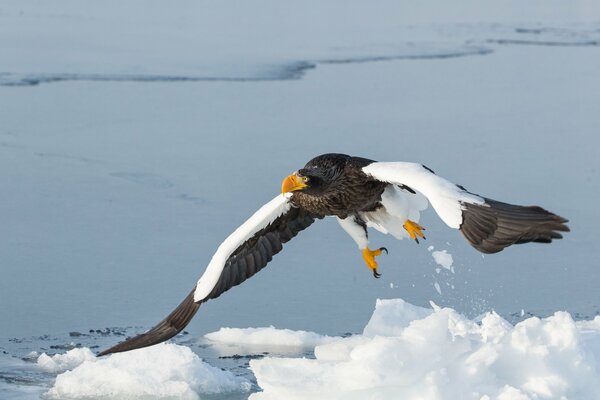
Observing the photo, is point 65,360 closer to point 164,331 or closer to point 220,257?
point 164,331

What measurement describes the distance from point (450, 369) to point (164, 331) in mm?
1499

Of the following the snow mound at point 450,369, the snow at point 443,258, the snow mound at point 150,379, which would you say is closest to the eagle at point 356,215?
the snow mound at point 150,379

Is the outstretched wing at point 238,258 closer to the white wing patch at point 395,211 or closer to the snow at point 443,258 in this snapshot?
the white wing patch at point 395,211

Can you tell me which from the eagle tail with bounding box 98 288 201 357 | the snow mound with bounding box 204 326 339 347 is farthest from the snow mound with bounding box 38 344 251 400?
the snow mound with bounding box 204 326 339 347

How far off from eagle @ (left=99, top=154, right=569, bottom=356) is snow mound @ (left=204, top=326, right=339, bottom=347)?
33 cm

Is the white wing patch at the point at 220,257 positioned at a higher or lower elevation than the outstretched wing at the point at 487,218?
lower

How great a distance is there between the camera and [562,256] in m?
7.18

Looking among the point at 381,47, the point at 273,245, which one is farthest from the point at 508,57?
the point at 273,245

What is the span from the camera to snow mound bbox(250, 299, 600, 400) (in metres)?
4.52

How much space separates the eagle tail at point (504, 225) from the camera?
175 inches

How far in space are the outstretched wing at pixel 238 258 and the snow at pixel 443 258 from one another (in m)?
0.82

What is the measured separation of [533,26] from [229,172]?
22.3ft

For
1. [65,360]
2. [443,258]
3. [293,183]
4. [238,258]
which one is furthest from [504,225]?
[65,360]

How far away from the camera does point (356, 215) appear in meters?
5.84
